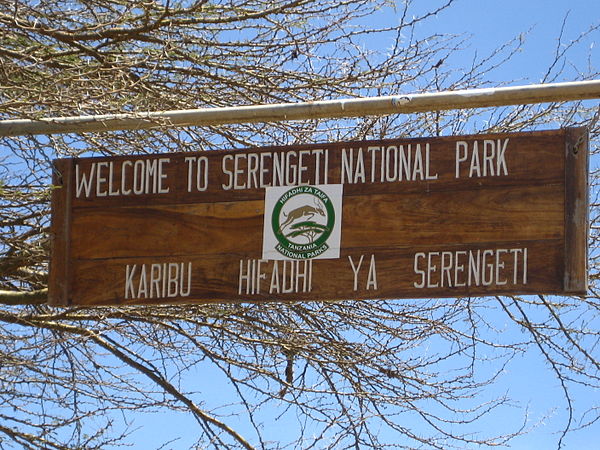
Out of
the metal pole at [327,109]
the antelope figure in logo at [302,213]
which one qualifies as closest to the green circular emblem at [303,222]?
the antelope figure in logo at [302,213]

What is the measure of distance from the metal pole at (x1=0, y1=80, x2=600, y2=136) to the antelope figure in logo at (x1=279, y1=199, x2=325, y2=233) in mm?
438

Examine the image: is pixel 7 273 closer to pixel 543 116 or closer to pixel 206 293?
pixel 206 293

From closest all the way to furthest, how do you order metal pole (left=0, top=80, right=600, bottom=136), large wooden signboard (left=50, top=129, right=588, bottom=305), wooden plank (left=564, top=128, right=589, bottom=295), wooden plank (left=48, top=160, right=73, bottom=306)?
wooden plank (left=564, top=128, right=589, bottom=295) < large wooden signboard (left=50, top=129, right=588, bottom=305) < metal pole (left=0, top=80, right=600, bottom=136) < wooden plank (left=48, top=160, right=73, bottom=306)

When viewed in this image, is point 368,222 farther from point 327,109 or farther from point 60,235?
point 60,235

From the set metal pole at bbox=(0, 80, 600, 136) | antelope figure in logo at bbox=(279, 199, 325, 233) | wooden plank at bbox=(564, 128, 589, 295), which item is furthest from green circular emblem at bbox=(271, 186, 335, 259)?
wooden plank at bbox=(564, 128, 589, 295)

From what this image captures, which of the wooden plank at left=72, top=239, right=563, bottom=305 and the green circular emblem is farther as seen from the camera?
the green circular emblem

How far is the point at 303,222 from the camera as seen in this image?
4.29m

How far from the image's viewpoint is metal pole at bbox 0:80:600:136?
166 inches

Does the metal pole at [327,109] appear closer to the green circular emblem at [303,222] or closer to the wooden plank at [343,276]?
the green circular emblem at [303,222]

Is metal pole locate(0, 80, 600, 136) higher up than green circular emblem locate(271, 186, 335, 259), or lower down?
higher up

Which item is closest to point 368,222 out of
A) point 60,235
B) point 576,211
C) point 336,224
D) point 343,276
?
point 336,224

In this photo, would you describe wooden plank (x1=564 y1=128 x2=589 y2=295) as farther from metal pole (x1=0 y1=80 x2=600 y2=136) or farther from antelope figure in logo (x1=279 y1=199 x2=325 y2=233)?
antelope figure in logo (x1=279 y1=199 x2=325 y2=233)

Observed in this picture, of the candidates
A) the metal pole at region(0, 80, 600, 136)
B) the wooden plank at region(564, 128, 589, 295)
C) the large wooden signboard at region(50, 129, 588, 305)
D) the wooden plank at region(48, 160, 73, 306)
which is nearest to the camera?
the wooden plank at region(564, 128, 589, 295)

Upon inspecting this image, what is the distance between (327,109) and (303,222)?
0.52 meters
